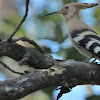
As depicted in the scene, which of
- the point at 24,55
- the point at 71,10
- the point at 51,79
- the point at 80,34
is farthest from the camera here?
the point at 71,10

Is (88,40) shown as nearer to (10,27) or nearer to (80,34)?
(80,34)

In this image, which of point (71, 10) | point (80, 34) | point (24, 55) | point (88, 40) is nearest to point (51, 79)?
point (24, 55)

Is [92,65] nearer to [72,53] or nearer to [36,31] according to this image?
[72,53]

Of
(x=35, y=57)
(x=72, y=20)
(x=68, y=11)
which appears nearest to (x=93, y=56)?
(x=35, y=57)

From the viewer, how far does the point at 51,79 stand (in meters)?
1.63

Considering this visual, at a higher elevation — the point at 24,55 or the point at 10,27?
the point at 24,55

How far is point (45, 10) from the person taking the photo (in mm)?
3566

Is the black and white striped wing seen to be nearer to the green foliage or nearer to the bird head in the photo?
the bird head

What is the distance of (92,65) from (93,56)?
35cm

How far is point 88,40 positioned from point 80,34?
211 mm

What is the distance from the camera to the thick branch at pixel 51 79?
1.47 m

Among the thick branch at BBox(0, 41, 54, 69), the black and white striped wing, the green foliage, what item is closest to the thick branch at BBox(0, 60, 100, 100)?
the thick branch at BBox(0, 41, 54, 69)

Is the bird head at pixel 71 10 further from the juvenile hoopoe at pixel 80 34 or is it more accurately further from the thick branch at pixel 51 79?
the thick branch at pixel 51 79

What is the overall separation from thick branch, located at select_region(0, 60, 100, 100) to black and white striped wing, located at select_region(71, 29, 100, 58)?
9.5 inches
